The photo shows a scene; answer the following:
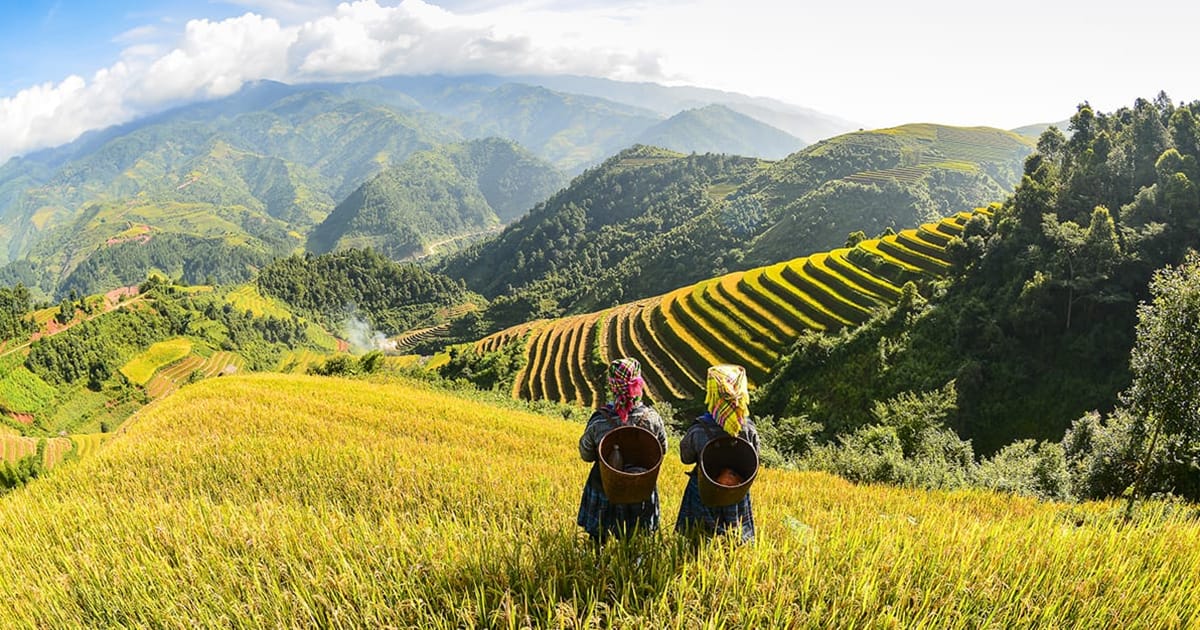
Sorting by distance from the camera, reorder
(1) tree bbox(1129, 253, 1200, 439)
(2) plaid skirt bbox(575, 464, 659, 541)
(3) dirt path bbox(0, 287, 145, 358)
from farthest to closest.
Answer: (3) dirt path bbox(0, 287, 145, 358) < (1) tree bbox(1129, 253, 1200, 439) < (2) plaid skirt bbox(575, 464, 659, 541)

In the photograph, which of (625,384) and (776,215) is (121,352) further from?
(776,215)

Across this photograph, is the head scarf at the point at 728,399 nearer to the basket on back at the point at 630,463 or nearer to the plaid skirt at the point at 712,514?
the plaid skirt at the point at 712,514

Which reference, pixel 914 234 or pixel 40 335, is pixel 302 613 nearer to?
pixel 914 234

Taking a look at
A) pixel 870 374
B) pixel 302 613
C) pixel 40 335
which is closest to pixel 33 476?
pixel 302 613

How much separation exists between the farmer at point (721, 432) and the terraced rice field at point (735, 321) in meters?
32.0

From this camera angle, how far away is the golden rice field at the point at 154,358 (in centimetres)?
8349

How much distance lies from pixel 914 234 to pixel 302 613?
5437 centimetres

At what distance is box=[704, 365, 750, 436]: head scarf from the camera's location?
3.60m

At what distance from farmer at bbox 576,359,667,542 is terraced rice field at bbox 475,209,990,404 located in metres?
32.0

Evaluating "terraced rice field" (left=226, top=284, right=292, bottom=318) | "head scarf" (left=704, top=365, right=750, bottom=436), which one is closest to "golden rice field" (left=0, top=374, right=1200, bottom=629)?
"head scarf" (left=704, top=365, right=750, bottom=436)

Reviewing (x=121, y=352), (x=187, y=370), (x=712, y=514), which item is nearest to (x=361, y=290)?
(x=187, y=370)

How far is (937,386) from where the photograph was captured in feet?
84.3

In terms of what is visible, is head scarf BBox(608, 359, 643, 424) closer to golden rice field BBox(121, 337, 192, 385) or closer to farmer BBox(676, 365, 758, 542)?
farmer BBox(676, 365, 758, 542)

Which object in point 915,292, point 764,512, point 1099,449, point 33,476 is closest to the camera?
point 764,512
